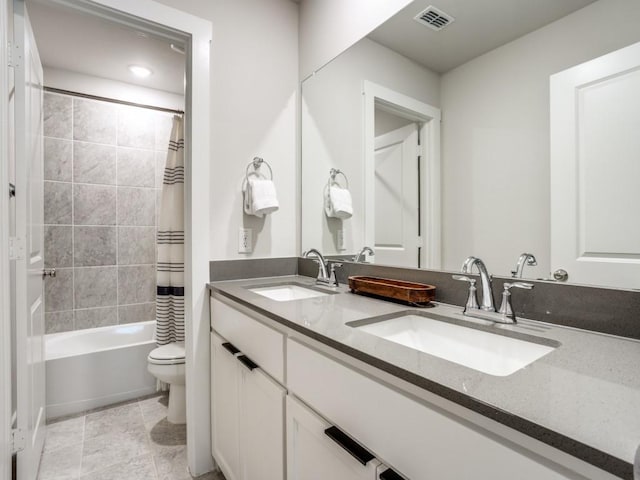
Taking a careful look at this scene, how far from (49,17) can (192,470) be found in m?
2.57

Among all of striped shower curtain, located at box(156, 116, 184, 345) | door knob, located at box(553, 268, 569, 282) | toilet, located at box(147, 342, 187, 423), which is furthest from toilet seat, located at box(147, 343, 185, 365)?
door knob, located at box(553, 268, 569, 282)

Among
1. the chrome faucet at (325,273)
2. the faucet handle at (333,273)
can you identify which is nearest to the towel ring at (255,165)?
the chrome faucet at (325,273)

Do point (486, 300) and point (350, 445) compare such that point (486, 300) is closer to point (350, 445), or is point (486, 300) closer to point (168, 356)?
point (350, 445)

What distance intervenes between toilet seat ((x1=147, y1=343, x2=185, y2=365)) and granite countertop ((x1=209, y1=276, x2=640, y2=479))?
1374mm

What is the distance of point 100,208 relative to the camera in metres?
2.74

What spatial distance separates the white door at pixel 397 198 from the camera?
1.30 meters

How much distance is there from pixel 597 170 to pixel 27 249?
2.02 metres

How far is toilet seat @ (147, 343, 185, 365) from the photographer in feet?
6.49

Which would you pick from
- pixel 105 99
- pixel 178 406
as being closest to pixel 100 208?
pixel 105 99

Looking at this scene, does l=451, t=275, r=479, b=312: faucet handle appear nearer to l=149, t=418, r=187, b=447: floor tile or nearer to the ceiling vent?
the ceiling vent

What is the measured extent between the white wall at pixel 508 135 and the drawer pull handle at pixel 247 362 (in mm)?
755

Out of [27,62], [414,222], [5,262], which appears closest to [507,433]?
[414,222]

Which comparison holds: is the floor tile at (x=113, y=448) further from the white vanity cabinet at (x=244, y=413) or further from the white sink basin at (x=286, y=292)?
the white sink basin at (x=286, y=292)

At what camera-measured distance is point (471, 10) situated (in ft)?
3.64
